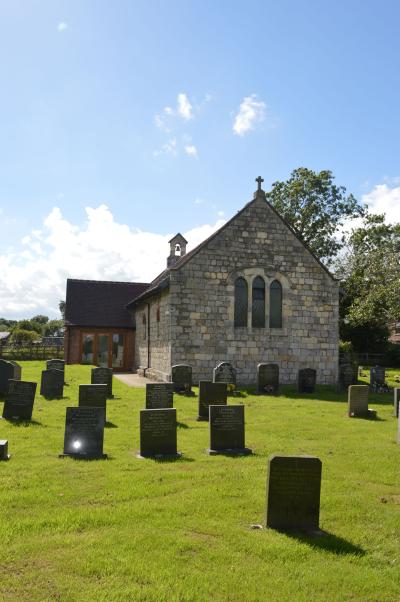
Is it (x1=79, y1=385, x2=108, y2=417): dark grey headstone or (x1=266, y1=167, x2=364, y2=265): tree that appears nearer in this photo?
(x1=79, y1=385, x2=108, y2=417): dark grey headstone

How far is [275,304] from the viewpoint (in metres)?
22.1

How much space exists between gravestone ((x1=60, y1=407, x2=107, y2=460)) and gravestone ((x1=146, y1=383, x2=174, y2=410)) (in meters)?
3.77

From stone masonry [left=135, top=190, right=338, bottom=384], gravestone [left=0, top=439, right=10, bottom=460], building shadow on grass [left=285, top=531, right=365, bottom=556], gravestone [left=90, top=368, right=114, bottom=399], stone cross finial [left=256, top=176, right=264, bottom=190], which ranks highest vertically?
A: stone cross finial [left=256, top=176, right=264, bottom=190]

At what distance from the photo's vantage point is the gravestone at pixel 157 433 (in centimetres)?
924

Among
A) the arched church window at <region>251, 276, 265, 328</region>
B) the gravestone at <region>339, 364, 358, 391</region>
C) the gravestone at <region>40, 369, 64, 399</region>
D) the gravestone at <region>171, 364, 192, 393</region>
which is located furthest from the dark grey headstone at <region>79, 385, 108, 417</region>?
the gravestone at <region>339, 364, 358, 391</region>

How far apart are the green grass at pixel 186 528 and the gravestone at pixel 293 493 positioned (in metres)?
0.24

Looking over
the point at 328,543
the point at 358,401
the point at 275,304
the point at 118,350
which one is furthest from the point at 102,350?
the point at 328,543

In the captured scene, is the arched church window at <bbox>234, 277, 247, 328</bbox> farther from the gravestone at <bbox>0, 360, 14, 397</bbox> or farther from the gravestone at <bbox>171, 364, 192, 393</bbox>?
the gravestone at <bbox>0, 360, 14, 397</bbox>

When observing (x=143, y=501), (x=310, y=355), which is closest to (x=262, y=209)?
(x=310, y=355)

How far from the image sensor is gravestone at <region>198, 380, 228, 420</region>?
13305mm

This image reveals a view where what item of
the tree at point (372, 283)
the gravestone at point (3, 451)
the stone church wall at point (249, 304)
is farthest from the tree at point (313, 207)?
the gravestone at point (3, 451)

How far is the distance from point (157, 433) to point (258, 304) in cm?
1325

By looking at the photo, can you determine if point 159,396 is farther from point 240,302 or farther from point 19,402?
point 240,302

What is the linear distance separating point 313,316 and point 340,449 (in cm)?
1257
